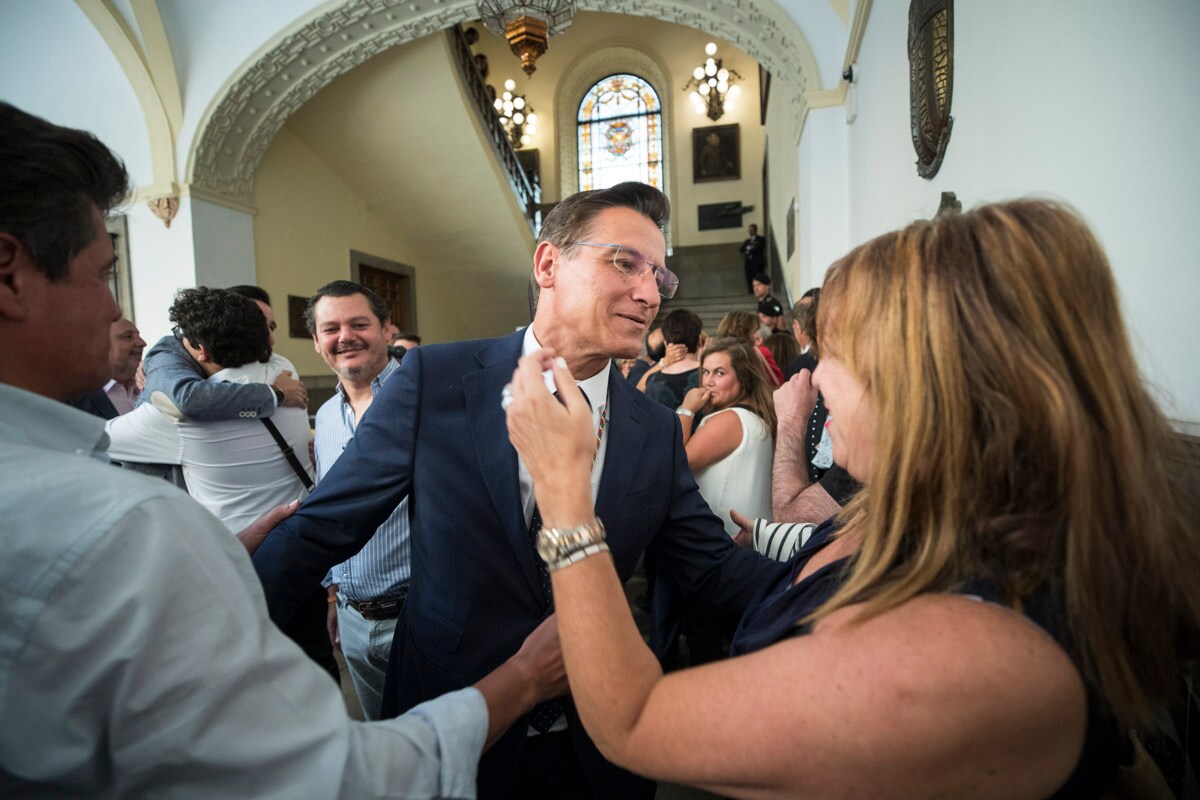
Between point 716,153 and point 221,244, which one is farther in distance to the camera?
point 716,153

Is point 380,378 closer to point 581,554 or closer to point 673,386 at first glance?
point 581,554

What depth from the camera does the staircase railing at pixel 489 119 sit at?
8.48 meters

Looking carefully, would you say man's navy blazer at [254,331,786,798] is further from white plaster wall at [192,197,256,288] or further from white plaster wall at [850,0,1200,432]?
white plaster wall at [192,197,256,288]

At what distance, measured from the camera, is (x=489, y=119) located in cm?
932

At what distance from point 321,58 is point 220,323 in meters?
6.17

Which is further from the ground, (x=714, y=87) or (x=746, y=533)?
(x=714, y=87)

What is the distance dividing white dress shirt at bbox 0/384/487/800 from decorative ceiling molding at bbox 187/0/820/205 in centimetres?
621

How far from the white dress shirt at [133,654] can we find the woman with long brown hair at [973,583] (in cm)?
34

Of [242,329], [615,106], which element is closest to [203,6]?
[242,329]

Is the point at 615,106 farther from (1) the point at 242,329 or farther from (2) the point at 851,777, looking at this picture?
(2) the point at 851,777

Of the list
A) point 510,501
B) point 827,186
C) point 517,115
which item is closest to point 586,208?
point 510,501

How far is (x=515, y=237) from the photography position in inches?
384

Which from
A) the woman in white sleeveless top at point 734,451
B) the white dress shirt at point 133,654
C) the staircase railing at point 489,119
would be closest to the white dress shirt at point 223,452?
the woman in white sleeveless top at point 734,451

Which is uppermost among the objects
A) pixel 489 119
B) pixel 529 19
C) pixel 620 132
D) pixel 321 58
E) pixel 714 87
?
pixel 714 87
